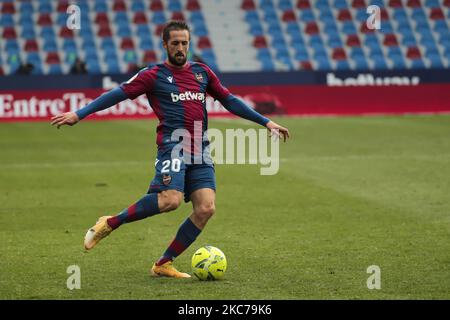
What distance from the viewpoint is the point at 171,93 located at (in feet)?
26.9

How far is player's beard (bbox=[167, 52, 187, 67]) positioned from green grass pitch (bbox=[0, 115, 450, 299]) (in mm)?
1846

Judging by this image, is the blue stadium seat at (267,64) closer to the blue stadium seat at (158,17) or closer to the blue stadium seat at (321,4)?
the blue stadium seat at (158,17)

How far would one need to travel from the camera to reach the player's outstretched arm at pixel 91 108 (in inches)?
303

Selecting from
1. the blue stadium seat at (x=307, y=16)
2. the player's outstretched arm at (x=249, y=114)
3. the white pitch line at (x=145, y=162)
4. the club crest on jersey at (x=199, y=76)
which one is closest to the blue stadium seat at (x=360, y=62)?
the blue stadium seat at (x=307, y=16)

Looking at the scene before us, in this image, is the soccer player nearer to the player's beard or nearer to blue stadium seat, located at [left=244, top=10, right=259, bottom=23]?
the player's beard

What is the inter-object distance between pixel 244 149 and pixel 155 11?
16.3 m

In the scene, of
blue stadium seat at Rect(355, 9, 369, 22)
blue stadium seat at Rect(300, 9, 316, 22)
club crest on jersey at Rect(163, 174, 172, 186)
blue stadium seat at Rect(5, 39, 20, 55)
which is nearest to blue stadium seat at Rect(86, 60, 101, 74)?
blue stadium seat at Rect(5, 39, 20, 55)

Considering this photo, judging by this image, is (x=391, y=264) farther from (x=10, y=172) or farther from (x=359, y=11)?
(x=359, y=11)

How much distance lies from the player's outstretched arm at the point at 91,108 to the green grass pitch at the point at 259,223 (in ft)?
4.40

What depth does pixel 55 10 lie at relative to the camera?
3816 centimetres

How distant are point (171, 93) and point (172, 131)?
326mm

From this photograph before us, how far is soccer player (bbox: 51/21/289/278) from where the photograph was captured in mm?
8031

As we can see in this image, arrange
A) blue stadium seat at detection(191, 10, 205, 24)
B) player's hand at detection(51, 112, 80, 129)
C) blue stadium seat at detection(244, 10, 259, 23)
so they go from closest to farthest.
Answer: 1. player's hand at detection(51, 112, 80, 129)
2. blue stadium seat at detection(191, 10, 205, 24)
3. blue stadium seat at detection(244, 10, 259, 23)

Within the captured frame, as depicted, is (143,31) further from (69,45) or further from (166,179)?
(166,179)
